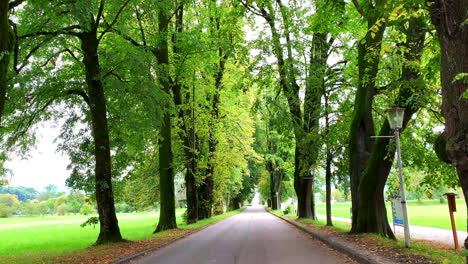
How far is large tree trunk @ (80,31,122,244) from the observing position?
522 inches

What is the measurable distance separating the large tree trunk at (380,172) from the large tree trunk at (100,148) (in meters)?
9.14

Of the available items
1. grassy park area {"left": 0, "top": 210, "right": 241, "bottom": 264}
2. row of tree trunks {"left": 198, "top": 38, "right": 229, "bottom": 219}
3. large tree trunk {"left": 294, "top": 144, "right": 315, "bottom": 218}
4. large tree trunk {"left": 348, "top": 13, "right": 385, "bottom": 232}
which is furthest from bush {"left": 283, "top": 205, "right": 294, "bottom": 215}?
large tree trunk {"left": 348, "top": 13, "right": 385, "bottom": 232}

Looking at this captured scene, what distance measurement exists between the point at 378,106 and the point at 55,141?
1511 cm

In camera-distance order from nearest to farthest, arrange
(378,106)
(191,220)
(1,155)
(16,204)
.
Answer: (1,155)
(378,106)
(191,220)
(16,204)

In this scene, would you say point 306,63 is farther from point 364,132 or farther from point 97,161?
point 97,161

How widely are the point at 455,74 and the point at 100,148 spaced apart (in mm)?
11848

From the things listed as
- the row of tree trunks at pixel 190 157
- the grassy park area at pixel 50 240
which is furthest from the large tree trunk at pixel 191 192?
the grassy park area at pixel 50 240

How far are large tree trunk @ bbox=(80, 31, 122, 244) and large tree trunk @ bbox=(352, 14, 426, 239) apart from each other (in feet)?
30.0

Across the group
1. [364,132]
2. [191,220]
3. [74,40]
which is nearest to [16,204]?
[191,220]

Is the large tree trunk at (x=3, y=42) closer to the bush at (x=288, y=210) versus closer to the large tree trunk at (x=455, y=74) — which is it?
the large tree trunk at (x=455, y=74)

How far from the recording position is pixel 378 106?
1655 cm

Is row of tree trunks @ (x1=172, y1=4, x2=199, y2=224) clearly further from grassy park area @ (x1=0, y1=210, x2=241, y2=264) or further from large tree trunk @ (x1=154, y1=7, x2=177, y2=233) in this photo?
large tree trunk @ (x1=154, y1=7, x2=177, y2=233)

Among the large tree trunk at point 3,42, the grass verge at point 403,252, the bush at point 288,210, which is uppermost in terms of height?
the large tree trunk at point 3,42

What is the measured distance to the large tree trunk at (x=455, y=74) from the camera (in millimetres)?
5398
